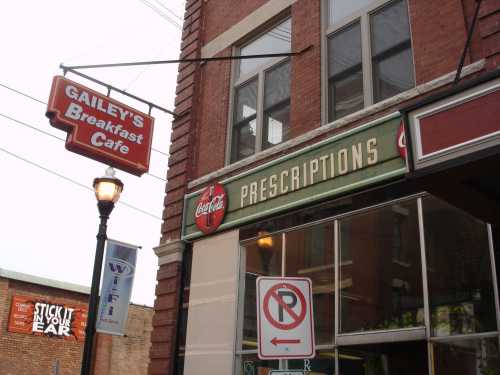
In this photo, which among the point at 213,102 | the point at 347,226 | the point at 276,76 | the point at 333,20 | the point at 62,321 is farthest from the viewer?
the point at 62,321

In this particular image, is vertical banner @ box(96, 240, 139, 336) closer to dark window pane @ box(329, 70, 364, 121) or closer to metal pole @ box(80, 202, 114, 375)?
metal pole @ box(80, 202, 114, 375)

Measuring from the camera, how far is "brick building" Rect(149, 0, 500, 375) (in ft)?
22.0

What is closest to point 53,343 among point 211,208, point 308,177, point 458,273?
point 211,208

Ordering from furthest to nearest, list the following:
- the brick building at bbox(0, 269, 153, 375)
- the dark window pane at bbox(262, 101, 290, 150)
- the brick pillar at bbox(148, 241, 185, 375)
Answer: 1. the brick building at bbox(0, 269, 153, 375)
2. the brick pillar at bbox(148, 241, 185, 375)
3. the dark window pane at bbox(262, 101, 290, 150)

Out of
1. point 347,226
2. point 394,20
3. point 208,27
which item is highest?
point 208,27

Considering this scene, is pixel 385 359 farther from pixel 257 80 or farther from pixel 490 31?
pixel 257 80

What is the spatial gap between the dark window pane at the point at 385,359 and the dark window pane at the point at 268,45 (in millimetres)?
5863

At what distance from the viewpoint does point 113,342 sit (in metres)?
29.0

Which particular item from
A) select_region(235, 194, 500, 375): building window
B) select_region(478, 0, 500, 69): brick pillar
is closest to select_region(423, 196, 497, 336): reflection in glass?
select_region(235, 194, 500, 375): building window

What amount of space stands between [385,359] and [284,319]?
2.90 m

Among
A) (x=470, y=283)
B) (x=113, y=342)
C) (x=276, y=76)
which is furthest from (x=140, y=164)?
(x=113, y=342)

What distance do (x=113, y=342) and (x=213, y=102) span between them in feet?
64.9

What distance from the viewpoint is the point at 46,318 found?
86.2 feet

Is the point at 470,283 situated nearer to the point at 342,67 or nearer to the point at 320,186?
the point at 320,186
